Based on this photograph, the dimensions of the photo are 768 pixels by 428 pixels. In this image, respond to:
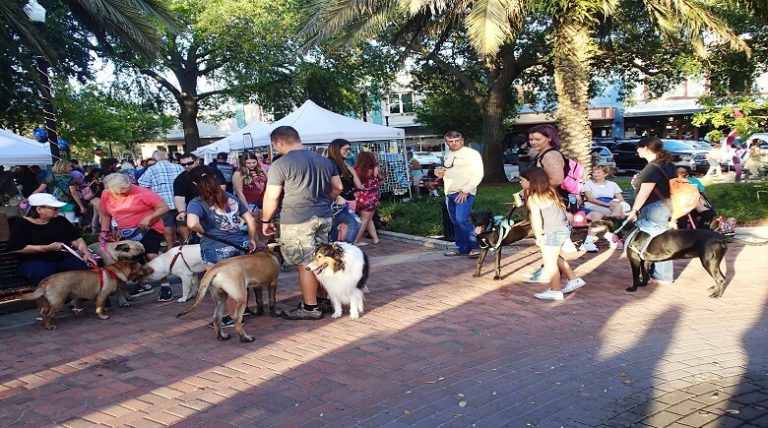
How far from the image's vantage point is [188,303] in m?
6.70

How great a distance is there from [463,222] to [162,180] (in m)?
4.49

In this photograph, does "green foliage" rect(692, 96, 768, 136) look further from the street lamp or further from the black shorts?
the street lamp

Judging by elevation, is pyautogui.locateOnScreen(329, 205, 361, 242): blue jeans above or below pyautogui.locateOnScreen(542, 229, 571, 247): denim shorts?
above

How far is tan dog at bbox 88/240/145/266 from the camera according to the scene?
6.39 metres

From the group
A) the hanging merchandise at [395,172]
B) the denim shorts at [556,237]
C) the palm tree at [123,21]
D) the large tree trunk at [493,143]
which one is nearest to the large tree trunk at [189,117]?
the large tree trunk at [493,143]

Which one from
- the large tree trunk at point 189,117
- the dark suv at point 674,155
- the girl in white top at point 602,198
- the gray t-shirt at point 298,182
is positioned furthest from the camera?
the large tree trunk at point 189,117

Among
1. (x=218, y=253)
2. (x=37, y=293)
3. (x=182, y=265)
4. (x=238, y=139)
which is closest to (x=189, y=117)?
(x=238, y=139)

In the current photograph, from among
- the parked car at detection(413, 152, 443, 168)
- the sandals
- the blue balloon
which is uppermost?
the blue balloon

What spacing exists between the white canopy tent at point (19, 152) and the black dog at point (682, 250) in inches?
450

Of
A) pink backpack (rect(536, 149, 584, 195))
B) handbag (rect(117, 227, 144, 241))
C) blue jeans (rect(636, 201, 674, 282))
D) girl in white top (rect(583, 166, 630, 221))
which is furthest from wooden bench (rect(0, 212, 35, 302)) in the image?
girl in white top (rect(583, 166, 630, 221))

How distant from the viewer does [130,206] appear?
6.61 meters

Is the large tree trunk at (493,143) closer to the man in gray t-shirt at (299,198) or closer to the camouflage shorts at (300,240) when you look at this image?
the man in gray t-shirt at (299,198)

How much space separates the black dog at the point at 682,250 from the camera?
19.7 feet

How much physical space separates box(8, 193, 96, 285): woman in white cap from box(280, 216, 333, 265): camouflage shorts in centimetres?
214
